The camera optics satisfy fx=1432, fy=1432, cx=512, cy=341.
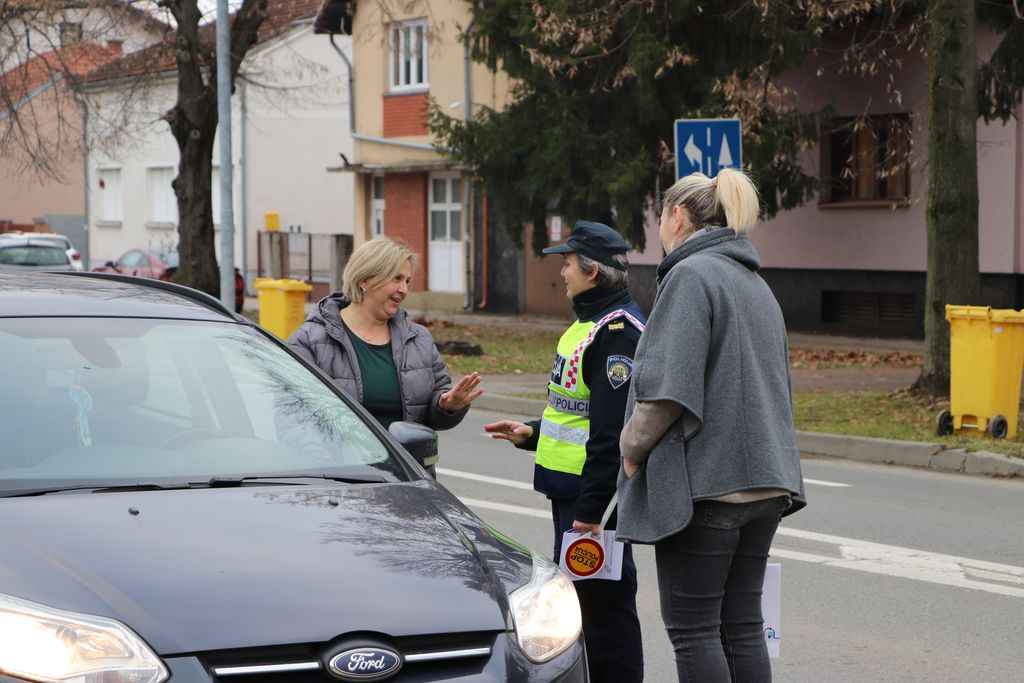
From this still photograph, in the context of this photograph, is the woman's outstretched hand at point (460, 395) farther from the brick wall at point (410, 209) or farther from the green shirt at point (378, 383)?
the brick wall at point (410, 209)

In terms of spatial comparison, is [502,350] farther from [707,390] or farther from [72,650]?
[72,650]

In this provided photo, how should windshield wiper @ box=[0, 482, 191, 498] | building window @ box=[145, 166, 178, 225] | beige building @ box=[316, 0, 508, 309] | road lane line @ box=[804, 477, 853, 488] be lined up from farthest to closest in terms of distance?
1. building window @ box=[145, 166, 178, 225]
2. beige building @ box=[316, 0, 508, 309]
3. road lane line @ box=[804, 477, 853, 488]
4. windshield wiper @ box=[0, 482, 191, 498]

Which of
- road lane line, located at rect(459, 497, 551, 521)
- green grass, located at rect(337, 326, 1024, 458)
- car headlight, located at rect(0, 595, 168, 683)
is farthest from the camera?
green grass, located at rect(337, 326, 1024, 458)

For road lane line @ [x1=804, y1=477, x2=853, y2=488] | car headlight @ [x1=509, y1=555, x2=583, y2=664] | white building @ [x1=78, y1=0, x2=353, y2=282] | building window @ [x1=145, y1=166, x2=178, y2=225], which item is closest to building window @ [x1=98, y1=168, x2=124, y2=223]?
building window @ [x1=145, y1=166, x2=178, y2=225]

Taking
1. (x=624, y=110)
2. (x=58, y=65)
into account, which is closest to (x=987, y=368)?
(x=624, y=110)

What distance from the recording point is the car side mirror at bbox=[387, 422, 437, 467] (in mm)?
4504

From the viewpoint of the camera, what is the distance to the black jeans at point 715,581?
3998 mm

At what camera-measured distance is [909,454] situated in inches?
460

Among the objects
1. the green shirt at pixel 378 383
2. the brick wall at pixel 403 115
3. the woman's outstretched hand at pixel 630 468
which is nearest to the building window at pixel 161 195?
the brick wall at pixel 403 115

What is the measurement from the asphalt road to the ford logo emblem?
2660mm

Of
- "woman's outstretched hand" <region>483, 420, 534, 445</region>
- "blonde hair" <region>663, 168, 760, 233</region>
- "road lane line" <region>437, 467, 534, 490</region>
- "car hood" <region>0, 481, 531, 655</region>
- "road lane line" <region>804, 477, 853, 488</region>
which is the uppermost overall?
"blonde hair" <region>663, 168, 760, 233</region>

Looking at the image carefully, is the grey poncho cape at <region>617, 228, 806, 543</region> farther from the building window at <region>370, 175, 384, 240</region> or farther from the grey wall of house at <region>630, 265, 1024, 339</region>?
the building window at <region>370, 175, 384, 240</region>

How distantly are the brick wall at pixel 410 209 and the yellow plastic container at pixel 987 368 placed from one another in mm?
20836

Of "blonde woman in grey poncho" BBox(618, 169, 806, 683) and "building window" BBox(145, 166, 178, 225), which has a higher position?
"building window" BBox(145, 166, 178, 225)
